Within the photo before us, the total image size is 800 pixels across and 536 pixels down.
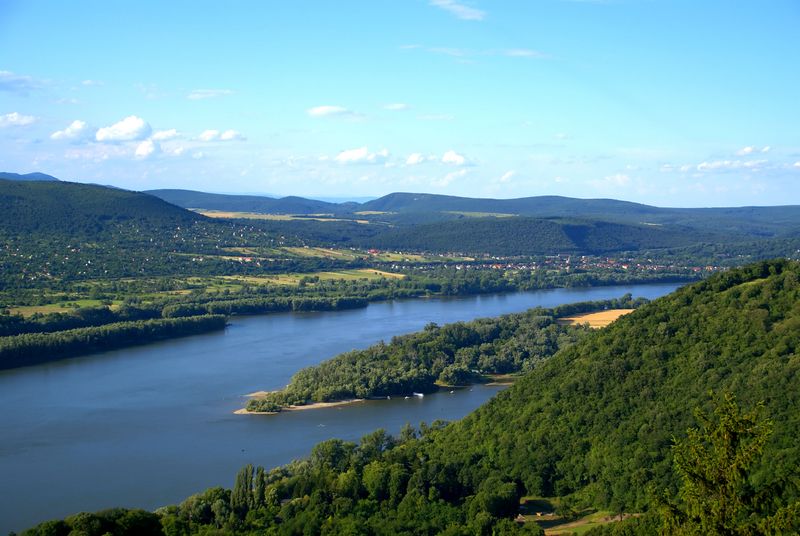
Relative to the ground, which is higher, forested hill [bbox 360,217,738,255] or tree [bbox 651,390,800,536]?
forested hill [bbox 360,217,738,255]

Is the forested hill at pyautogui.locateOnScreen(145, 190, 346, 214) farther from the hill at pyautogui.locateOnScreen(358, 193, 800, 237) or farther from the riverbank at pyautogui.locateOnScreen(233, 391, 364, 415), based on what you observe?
the riverbank at pyautogui.locateOnScreen(233, 391, 364, 415)

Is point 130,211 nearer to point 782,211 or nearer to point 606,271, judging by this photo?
point 606,271

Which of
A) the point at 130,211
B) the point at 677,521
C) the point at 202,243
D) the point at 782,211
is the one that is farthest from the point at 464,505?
the point at 782,211

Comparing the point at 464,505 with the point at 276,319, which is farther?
the point at 276,319

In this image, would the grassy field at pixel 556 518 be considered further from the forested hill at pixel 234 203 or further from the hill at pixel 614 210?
the forested hill at pixel 234 203

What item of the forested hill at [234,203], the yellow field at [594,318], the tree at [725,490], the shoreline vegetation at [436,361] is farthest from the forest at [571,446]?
the forested hill at [234,203]

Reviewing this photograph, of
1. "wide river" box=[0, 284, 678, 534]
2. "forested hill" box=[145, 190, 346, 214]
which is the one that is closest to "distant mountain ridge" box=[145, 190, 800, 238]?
"forested hill" box=[145, 190, 346, 214]

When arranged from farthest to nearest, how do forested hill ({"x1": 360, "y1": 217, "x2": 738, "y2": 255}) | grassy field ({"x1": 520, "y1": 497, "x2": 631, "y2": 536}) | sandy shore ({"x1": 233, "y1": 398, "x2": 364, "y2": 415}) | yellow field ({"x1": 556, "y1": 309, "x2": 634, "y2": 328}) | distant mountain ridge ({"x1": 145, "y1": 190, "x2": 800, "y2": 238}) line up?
distant mountain ridge ({"x1": 145, "y1": 190, "x2": 800, "y2": 238}) → forested hill ({"x1": 360, "y1": 217, "x2": 738, "y2": 255}) → yellow field ({"x1": 556, "y1": 309, "x2": 634, "y2": 328}) → sandy shore ({"x1": 233, "y1": 398, "x2": 364, "y2": 415}) → grassy field ({"x1": 520, "y1": 497, "x2": 631, "y2": 536})
